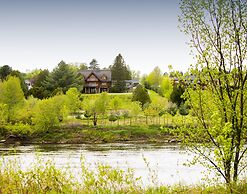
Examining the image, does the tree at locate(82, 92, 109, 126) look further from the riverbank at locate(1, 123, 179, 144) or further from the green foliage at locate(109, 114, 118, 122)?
the riverbank at locate(1, 123, 179, 144)

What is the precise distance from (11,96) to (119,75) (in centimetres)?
4751

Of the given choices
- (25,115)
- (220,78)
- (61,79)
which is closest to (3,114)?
(25,115)

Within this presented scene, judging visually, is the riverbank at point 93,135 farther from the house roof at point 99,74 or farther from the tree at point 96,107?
the house roof at point 99,74

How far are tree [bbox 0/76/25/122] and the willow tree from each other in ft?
187

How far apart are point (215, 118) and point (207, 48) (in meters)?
2.29

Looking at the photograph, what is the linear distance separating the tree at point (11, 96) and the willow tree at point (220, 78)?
5693 centimetres

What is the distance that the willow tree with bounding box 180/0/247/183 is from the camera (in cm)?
1230

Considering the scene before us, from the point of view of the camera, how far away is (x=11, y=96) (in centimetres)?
6869

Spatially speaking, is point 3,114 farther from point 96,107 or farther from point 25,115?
point 96,107

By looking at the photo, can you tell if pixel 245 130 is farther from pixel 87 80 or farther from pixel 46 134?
pixel 87 80

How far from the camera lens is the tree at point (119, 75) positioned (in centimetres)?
11038

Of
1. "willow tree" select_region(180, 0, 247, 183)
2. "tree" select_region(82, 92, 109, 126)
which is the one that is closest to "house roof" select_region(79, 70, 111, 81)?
"tree" select_region(82, 92, 109, 126)

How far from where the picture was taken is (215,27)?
13156mm

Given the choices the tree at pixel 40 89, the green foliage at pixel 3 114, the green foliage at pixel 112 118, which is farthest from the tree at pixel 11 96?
the tree at pixel 40 89
